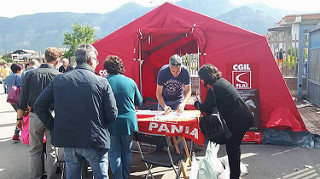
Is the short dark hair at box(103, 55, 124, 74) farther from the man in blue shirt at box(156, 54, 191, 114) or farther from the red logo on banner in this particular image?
the red logo on banner

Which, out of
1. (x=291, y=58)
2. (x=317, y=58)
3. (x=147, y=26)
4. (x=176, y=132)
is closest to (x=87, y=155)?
(x=176, y=132)

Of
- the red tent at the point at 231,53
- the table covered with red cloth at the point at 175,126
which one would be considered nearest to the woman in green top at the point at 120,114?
the table covered with red cloth at the point at 175,126

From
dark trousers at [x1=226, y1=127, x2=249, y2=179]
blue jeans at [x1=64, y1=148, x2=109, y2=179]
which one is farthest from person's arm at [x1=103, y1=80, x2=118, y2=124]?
dark trousers at [x1=226, y1=127, x2=249, y2=179]

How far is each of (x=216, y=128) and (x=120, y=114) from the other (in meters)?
1.07

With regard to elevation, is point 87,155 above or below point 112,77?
below

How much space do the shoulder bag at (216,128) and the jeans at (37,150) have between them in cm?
209

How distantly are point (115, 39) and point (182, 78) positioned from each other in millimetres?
2000

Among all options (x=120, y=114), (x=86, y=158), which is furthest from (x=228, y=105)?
(x=86, y=158)

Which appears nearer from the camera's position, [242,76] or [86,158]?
[86,158]

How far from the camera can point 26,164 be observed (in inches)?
176

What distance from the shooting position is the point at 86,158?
2.34m

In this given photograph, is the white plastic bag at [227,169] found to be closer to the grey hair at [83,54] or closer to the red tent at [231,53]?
the red tent at [231,53]

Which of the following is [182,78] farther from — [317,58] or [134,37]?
[317,58]

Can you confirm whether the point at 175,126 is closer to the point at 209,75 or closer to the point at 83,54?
the point at 209,75
